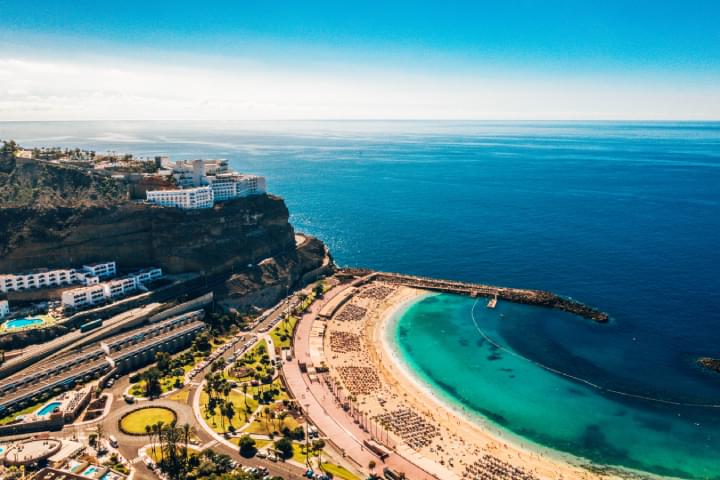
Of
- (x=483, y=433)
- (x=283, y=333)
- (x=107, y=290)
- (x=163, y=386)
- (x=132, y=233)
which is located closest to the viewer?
(x=483, y=433)

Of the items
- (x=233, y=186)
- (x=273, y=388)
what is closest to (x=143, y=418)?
(x=273, y=388)

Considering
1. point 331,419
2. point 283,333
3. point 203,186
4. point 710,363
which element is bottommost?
point 331,419

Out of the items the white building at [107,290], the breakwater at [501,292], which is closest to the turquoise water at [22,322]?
the white building at [107,290]

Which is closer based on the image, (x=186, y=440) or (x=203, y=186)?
(x=186, y=440)

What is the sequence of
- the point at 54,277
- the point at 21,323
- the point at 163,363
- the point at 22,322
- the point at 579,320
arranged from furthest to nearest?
1. the point at 579,320
2. the point at 54,277
3. the point at 22,322
4. the point at 21,323
5. the point at 163,363

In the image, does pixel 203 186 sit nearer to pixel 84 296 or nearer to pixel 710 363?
pixel 84 296

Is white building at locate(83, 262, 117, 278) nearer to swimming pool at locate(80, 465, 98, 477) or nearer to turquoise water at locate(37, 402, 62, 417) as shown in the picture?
turquoise water at locate(37, 402, 62, 417)

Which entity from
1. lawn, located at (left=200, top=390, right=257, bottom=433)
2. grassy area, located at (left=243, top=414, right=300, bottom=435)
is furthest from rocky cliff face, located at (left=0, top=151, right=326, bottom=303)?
grassy area, located at (left=243, top=414, right=300, bottom=435)
